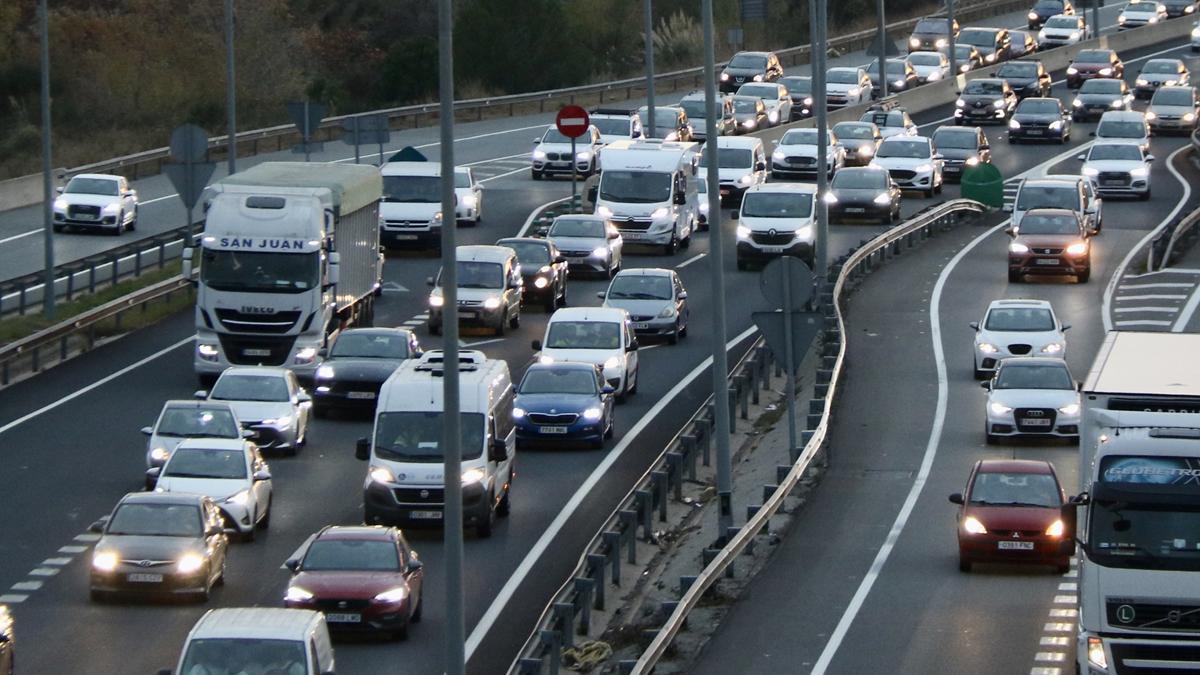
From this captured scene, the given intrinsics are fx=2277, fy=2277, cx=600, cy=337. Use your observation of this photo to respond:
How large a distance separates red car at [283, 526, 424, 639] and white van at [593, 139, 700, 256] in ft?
87.8

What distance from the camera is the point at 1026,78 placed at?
79.9 metres

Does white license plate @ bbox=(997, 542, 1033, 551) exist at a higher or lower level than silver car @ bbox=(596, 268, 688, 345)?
lower

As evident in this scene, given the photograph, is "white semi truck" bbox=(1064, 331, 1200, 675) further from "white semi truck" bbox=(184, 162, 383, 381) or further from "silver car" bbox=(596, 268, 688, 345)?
"silver car" bbox=(596, 268, 688, 345)

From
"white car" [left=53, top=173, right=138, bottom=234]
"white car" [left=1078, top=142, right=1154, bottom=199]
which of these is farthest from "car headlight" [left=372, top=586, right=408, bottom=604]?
"white car" [left=1078, top=142, right=1154, bottom=199]

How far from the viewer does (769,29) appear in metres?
122

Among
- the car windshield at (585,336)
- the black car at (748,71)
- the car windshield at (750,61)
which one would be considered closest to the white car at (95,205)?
the car windshield at (585,336)

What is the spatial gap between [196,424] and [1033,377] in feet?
43.2

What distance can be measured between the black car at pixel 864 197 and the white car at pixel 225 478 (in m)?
28.9

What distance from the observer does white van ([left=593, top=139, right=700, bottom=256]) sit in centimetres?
5131

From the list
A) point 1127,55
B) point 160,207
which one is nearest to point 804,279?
point 160,207

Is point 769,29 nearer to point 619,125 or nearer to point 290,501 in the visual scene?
point 619,125

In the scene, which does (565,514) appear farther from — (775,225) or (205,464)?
(775,225)

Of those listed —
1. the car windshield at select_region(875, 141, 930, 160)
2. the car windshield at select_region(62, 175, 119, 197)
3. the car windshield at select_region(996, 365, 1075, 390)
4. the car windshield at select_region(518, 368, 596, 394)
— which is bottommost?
the car windshield at select_region(996, 365, 1075, 390)

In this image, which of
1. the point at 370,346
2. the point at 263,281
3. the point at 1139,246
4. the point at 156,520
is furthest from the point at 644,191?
the point at 156,520
